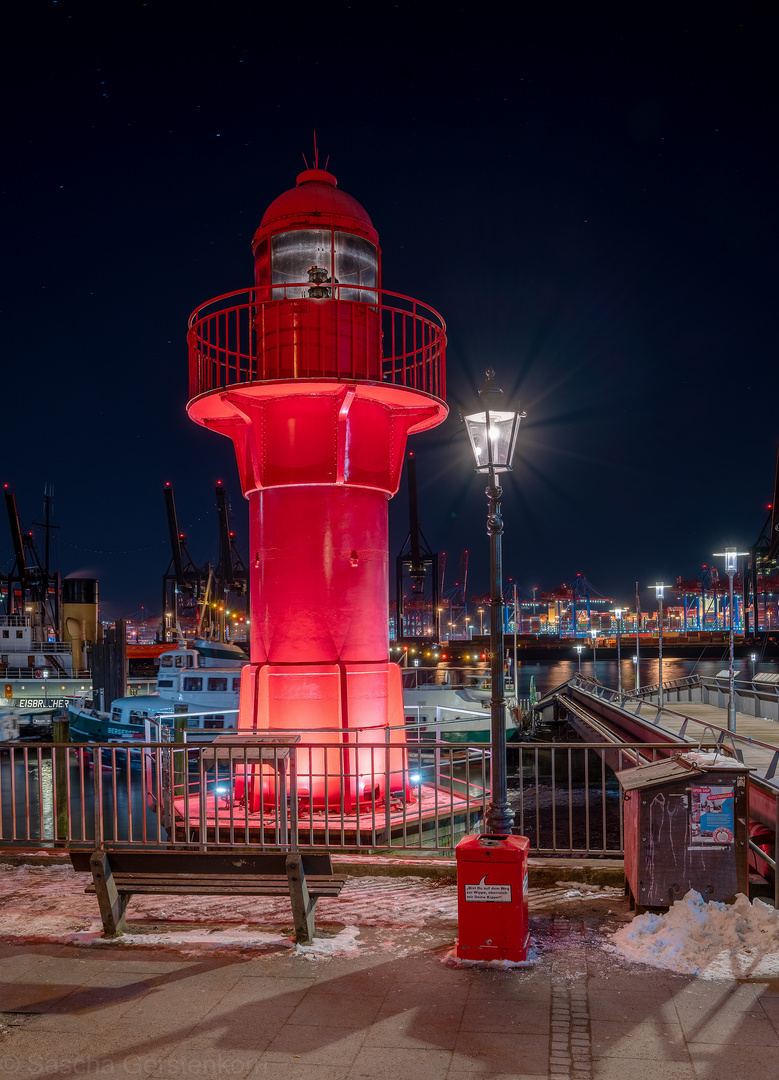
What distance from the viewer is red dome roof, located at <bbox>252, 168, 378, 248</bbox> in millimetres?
12148

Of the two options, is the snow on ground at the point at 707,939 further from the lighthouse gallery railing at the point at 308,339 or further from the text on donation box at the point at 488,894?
the lighthouse gallery railing at the point at 308,339

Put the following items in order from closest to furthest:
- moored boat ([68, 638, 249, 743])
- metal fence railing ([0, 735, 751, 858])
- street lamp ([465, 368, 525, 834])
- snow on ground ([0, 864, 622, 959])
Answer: snow on ground ([0, 864, 622, 959]), street lamp ([465, 368, 525, 834]), metal fence railing ([0, 735, 751, 858]), moored boat ([68, 638, 249, 743])

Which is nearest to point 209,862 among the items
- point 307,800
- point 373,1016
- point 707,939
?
point 373,1016

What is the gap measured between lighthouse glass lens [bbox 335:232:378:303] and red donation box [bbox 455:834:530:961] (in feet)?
26.9

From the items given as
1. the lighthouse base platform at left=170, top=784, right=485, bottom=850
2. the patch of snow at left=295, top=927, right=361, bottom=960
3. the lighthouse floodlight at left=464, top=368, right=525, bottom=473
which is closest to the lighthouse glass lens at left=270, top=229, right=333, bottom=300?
the lighthouse floodlight at left=464, top=368, right=525, bottom=473

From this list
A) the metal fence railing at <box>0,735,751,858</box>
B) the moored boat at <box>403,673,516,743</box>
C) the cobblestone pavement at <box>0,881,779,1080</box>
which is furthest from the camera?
the moored boat at <box>403,673,516,743</box>

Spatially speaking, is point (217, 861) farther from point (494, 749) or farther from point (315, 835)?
point (315, 835)

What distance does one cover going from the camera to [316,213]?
39.9 ft

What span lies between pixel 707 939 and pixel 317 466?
25.8 ft

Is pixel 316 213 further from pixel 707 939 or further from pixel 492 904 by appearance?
pixel 707 939

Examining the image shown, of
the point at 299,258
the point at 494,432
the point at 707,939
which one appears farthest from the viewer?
the point at 299,258

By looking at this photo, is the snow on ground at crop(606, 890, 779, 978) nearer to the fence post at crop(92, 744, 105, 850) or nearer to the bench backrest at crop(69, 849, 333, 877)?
the bench backrest at crop(69, 849, 333, 877)

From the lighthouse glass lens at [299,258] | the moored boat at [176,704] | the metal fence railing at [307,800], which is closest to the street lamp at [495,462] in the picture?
the metal fence railing at [307,800]

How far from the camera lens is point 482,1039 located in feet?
16.8
